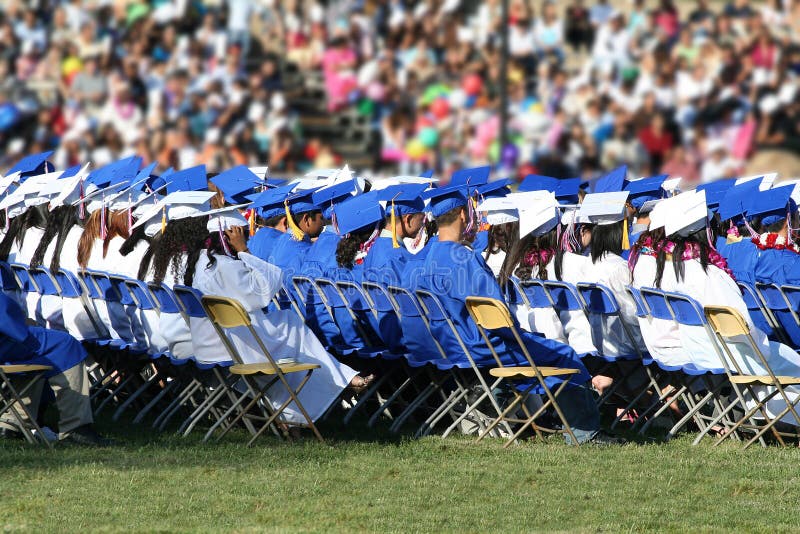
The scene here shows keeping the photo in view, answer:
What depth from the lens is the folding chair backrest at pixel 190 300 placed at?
8.19 m

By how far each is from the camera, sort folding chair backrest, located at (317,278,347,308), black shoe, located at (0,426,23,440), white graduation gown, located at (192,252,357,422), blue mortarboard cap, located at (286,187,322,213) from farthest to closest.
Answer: blue mortarboard cap, located at (286,187,322,213)
folding chair backrest, located at (317,278,347,308)
white graduation gown, located at (192,252,357,422)
black shoe, located at (0,426,23,440)

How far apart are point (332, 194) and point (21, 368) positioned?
3765 mm

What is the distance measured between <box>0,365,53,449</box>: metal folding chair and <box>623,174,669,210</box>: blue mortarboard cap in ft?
16.6

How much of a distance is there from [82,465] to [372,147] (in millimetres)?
14731

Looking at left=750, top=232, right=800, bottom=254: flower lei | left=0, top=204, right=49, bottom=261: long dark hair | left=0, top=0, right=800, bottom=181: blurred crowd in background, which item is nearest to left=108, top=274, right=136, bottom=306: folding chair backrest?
left=0, top=204, right=49, bottom=261: long dark hair

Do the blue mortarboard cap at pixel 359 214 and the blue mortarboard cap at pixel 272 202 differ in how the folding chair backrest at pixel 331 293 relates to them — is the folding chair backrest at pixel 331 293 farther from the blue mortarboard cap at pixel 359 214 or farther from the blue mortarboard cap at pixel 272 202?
the blue mortarboard cap at pixel 272 202

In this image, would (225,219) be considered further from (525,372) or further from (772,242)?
(772,242)

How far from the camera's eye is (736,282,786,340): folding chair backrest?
9.32 m

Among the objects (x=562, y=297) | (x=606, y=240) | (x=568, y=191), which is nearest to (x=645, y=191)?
(x=568, y=191)

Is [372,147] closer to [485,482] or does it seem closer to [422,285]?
[422,285]

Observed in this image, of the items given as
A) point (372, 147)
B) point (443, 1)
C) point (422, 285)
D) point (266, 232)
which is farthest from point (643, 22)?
point (422, 285)

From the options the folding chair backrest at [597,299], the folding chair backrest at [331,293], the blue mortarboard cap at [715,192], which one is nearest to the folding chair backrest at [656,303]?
the folding chair backrest at [597,299]

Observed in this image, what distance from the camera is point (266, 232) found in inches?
431

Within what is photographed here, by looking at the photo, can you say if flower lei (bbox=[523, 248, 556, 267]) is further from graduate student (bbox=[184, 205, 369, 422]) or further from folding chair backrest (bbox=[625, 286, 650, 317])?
graduate student (bbox=[184, 205, 369, 422])
